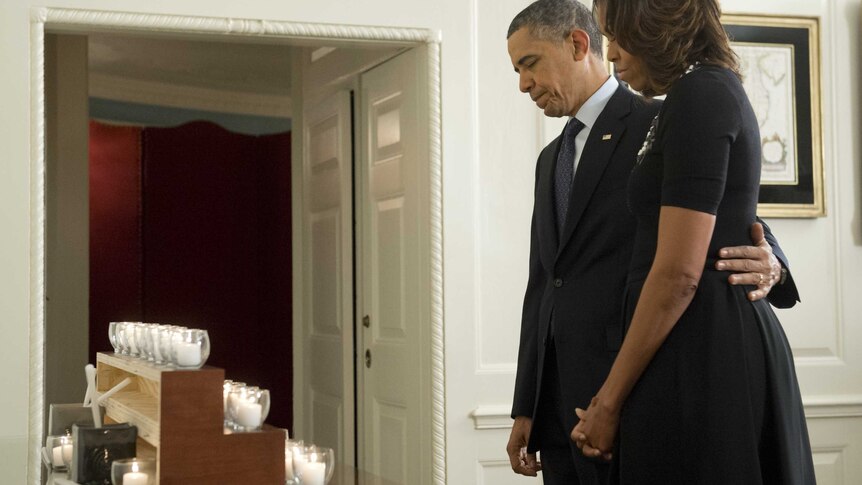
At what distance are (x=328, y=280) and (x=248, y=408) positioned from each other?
3075mm

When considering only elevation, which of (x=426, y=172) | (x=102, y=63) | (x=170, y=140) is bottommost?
(x=426, y=172)

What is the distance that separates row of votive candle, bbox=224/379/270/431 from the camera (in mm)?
1832

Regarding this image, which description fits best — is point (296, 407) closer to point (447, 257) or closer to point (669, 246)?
point (447, 257)

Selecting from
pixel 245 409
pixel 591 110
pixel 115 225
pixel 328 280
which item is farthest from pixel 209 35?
pixel 115 225

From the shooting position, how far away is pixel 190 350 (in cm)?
187

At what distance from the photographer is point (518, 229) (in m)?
3.96

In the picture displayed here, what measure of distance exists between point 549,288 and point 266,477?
673 millimetres

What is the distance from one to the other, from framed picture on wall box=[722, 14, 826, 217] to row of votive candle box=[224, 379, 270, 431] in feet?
8.57

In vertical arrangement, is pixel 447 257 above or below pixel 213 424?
above

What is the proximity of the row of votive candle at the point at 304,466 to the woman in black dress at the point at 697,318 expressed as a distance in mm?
504

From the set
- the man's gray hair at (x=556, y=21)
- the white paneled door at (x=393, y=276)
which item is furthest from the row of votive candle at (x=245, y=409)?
the white paneled door at (x=393, y=276)

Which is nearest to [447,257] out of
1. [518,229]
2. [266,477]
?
[518,229]

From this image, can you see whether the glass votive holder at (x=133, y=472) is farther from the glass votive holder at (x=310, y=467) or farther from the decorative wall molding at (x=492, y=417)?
the decorative wall molding at (x=492, y=417)

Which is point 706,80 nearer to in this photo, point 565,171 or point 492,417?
point 565,171
